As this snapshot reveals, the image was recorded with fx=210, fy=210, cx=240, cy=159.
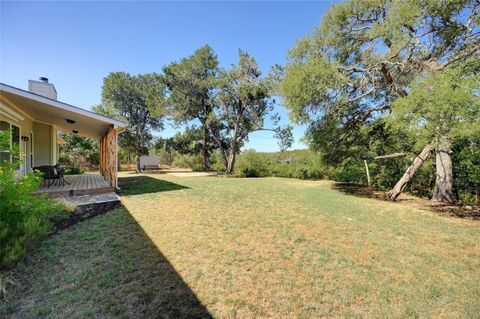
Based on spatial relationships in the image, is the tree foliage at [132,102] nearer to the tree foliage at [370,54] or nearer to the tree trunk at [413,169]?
the tree foliage at [370,54]

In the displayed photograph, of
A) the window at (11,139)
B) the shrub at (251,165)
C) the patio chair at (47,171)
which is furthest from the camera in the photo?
the shrub at (251,165)

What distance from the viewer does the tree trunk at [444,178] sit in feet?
25.1

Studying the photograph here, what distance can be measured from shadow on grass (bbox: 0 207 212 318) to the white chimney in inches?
380

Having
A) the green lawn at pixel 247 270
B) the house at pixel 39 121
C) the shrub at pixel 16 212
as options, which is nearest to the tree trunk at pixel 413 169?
the green lawn at pixel 247 270

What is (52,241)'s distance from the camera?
3619 mm

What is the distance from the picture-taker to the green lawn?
7.20ft

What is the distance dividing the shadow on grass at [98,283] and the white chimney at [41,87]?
31.7ft

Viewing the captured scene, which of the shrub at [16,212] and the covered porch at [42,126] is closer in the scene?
the shrub at [16,212]

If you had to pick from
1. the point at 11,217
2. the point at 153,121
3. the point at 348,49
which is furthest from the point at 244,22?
the point at 153,121

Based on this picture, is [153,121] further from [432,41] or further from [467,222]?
[467,222]

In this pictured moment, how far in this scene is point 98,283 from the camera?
8.21 feet

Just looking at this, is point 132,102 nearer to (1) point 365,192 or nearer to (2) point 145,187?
(2) point 145,187

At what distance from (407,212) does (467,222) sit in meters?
1.26

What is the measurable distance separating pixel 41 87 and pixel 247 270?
500 inches
